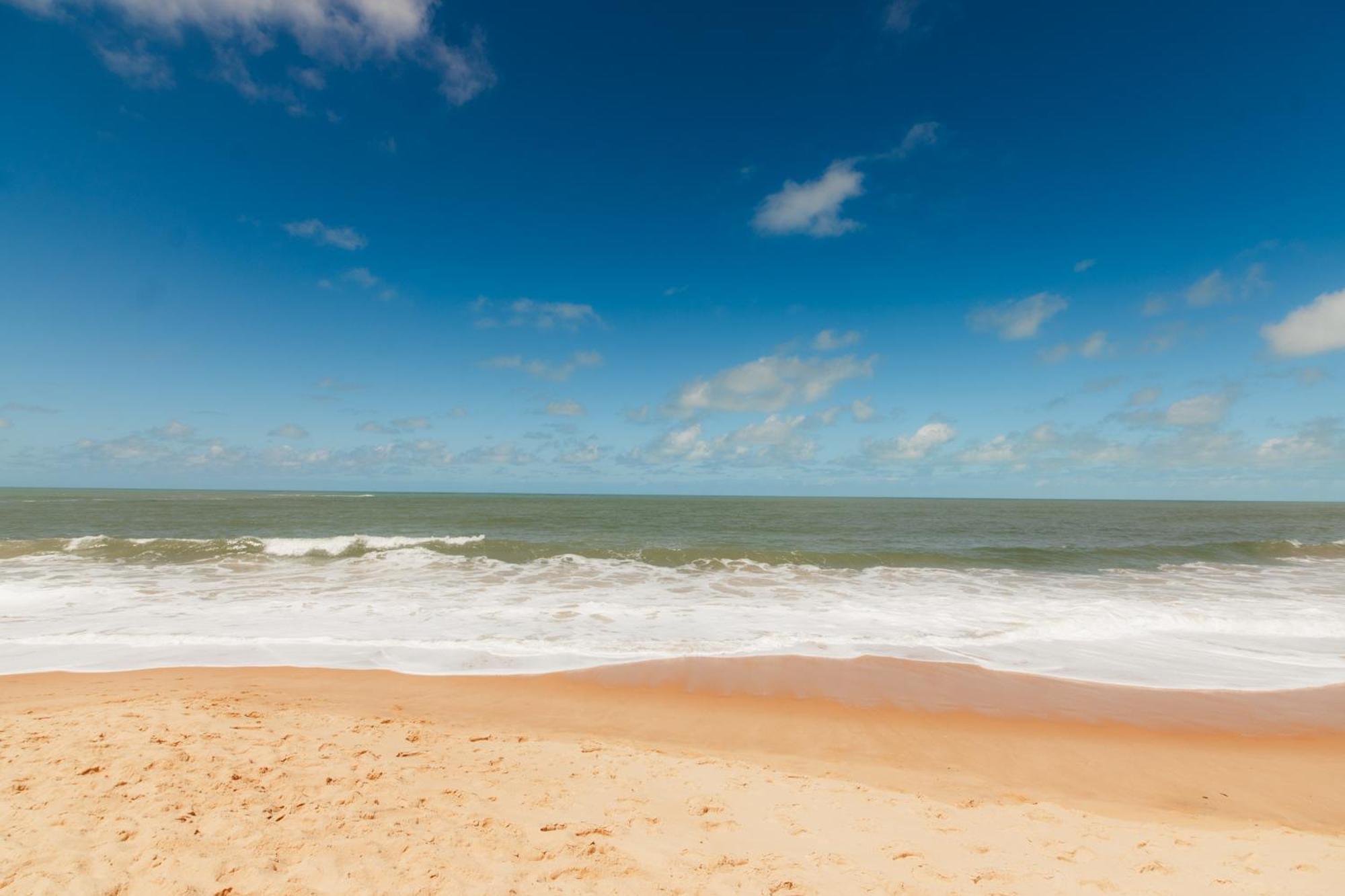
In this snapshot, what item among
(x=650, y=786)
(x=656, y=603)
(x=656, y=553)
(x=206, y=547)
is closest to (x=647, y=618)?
(x=656, y=603)

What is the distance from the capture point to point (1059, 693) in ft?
28.8

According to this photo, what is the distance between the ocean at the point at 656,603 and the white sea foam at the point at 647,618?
0.08 m

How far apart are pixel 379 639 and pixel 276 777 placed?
615 centimetres

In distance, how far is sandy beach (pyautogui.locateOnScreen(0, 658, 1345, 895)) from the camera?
4047 millimetres

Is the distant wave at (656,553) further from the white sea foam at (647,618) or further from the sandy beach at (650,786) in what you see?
the sandy beach at (650,786)

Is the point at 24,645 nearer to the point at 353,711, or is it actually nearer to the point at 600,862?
the point at 353,711

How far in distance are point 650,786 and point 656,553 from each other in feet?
64.4

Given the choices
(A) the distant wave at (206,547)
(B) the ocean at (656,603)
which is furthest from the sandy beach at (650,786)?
(A) the distant wave at (206,547)

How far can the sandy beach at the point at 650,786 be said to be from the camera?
4.05 m

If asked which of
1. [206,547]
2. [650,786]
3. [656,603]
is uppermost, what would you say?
[206,547]

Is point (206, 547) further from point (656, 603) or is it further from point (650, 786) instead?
point (650, 786)

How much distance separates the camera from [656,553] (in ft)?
81.9

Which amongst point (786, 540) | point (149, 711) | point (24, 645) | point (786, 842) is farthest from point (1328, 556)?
point (24, 645)

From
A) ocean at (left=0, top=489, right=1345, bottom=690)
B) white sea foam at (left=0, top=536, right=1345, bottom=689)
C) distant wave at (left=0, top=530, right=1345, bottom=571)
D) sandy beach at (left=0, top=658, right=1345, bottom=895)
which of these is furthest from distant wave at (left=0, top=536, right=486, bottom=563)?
sandy beach at (left=0, top=658, right=1345, bottom=895)
